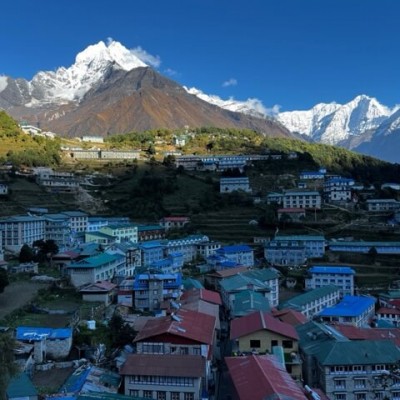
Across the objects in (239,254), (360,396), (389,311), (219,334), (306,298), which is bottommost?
(360,396)

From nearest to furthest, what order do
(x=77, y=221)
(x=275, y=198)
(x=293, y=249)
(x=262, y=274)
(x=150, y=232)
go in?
(x=262, y=274)
(x=293, y=249)
(x=77, y=221)
(x=150, y=232)
(x=275, y=198)

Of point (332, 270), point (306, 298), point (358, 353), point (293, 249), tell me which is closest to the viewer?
point (358, 353)

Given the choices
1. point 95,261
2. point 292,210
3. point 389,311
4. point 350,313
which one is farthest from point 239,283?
point 292,210

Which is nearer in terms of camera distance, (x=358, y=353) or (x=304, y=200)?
(x=358, y=353)

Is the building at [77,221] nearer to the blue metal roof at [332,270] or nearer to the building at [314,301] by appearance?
the blue metal roof at [332,270]

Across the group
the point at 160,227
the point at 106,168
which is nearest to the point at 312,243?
the point at 160,227

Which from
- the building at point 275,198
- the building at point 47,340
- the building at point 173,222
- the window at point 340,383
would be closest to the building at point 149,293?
the building at point 47,340

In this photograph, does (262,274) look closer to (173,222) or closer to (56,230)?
(173,222)
